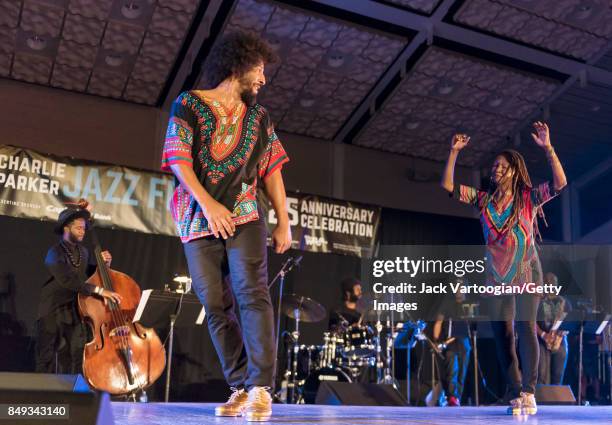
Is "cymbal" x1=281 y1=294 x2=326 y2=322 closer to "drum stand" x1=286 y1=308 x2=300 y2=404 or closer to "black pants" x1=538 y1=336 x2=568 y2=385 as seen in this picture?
"drum stand" x1=286 y1=308 x2=300 y2=404

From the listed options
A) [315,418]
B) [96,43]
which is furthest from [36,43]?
[315,418]

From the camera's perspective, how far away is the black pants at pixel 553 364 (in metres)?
7.93

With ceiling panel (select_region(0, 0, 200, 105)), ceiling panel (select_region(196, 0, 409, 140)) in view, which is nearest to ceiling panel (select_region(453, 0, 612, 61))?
ceiling panel (select_region(196, 0, 409, 140))

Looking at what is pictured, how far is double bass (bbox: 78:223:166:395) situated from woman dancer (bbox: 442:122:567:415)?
284 centimetres

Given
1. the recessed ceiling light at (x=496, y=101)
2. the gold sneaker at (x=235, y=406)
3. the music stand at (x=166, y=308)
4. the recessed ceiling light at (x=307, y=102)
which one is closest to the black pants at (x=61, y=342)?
the music stand at (x=166, y=308)

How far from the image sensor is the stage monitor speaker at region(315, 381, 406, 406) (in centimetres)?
557

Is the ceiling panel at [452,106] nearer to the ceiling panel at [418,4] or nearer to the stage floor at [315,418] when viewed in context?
the ceiling panel at [418,4]

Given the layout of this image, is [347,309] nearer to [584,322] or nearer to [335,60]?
[584,322]

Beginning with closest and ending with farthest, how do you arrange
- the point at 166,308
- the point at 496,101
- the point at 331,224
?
the point at 166,308 → the point at 496,101 → the point at 331,224

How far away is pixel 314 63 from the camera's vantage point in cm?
820

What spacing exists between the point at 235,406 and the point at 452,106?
7.37m

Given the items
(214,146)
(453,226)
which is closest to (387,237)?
(453,226)

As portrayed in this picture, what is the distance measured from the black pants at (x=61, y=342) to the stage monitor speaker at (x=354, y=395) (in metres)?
2.31

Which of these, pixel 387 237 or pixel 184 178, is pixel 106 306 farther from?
pixel 387 237
